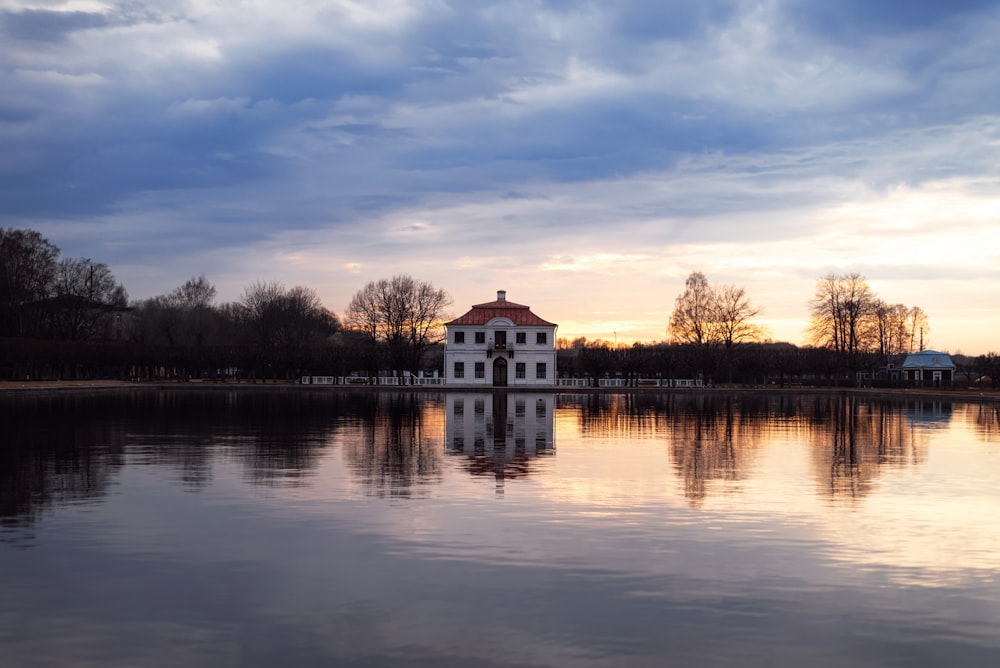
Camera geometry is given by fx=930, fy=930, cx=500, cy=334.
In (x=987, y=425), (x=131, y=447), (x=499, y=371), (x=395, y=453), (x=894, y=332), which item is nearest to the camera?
(x=395, y=453)

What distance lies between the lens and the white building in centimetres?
7819

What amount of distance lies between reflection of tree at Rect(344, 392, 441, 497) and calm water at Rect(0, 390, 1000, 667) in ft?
0.49

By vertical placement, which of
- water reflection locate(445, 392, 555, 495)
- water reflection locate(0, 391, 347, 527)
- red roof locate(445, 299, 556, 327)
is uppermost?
red roof locate(445, 299, 556, 327)

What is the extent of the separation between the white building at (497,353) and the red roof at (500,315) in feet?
0.59

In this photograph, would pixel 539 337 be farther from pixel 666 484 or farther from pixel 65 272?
pixel 666 484

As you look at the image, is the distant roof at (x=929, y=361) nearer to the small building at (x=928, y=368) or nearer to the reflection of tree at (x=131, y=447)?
the small building at (x=928, y=368)

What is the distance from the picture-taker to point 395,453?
66.7ft

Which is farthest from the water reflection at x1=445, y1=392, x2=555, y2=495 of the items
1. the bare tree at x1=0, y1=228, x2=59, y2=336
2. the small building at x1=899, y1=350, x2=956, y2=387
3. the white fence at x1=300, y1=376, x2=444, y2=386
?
the small building at x1=899, y1=350, x2=956, y2=387

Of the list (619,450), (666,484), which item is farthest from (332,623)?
(619,450)

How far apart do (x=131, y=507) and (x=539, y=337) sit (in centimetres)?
6726

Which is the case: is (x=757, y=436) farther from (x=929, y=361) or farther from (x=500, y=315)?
(x=929, y=361)

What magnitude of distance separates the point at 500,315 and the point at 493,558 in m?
70.7

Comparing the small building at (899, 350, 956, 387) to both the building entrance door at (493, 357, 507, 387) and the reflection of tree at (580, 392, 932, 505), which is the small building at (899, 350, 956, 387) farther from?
the reflection of tree at (580, 392, 932, 505)

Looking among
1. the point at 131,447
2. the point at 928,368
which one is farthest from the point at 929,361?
the point at 131,447
